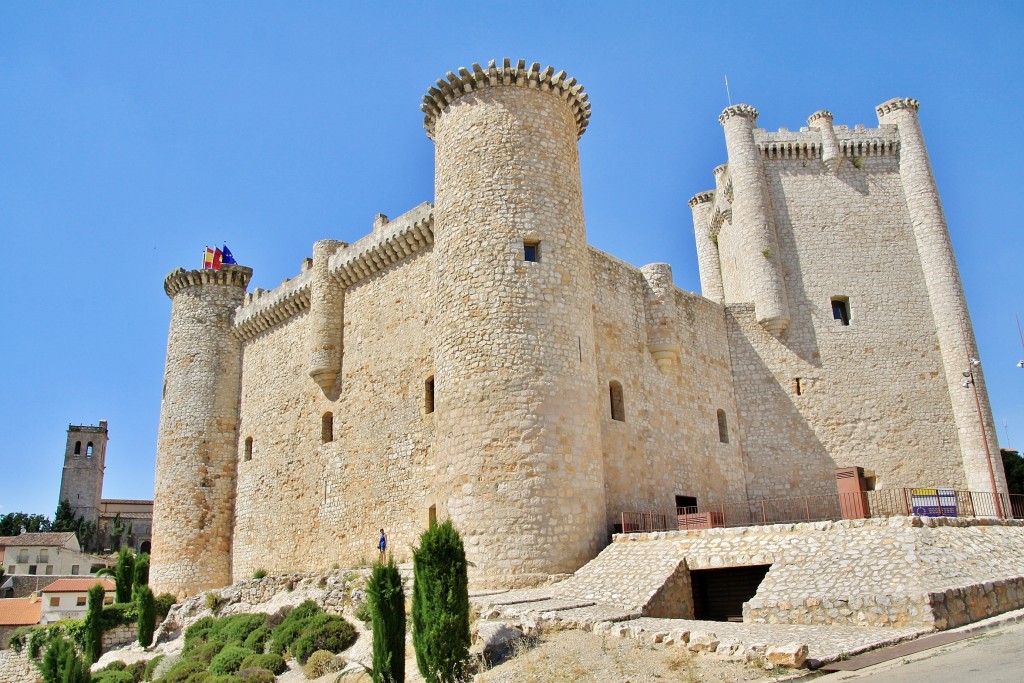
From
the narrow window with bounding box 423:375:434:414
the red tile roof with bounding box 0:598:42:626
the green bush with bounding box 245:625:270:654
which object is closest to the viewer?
the green bush with bounding box 245:625:270:654

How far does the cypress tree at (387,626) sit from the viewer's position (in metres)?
10.2

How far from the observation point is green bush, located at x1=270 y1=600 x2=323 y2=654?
622 inches

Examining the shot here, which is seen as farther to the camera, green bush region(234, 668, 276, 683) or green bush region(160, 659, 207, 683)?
green bush region(160, 659, 207, 683)

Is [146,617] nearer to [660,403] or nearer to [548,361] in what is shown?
[548,361]

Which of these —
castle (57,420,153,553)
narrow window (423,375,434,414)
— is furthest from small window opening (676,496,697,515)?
castle (57,420,153,553)

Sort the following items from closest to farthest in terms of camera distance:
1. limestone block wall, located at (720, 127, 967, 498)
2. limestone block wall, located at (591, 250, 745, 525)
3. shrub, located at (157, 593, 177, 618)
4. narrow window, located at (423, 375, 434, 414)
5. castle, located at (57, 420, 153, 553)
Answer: limestone block wall, located at (591, 250, 745, 525)
narrow window, located at (423, 375, 434, 414)
limestone block wall, located at (720, 127, 967, 498)
shrub, located at (157, 593, 177, 618)
castle, located at (57, 420, 153, 553)

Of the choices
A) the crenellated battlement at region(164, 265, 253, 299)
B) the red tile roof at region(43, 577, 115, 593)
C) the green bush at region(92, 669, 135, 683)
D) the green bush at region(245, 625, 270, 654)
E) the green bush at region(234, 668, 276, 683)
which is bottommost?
the green bush at region(92, 669, 135, 683)

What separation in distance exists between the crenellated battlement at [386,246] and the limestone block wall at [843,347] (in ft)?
31.1

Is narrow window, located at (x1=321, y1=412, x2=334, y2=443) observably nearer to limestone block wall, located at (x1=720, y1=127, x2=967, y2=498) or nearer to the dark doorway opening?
the dark doorway opening

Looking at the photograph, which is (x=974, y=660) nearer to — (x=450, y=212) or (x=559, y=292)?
(x=559, y=292)

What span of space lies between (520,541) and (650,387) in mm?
6581

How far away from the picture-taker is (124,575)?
29.1 meters

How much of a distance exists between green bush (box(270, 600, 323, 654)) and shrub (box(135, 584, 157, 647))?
7.67 meters

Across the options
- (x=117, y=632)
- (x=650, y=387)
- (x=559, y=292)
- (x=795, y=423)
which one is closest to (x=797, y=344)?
(x=795, y=423)
